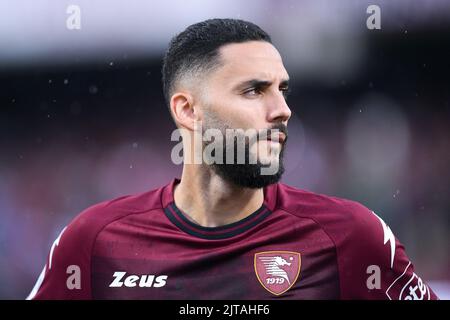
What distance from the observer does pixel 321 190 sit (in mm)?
7262

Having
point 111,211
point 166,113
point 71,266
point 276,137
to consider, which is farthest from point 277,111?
point 166,113

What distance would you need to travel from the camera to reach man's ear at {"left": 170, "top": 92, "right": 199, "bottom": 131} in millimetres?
3266

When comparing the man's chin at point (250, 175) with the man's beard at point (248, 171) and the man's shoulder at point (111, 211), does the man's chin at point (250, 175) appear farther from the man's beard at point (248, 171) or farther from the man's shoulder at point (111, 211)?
the man's shoulder at point (111, 211)

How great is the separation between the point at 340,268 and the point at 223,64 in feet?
3.62

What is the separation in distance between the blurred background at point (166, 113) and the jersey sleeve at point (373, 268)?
3798 millimetres

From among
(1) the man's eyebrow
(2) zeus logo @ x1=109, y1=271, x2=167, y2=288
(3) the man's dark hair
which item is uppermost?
(3) the man's dark hair

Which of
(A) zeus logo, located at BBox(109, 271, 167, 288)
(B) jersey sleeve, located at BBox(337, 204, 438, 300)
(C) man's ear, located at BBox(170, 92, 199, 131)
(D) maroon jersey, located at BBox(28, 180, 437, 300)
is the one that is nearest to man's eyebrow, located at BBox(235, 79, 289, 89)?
(C) man's ear, located at BBox(170, 92, 199, 131)

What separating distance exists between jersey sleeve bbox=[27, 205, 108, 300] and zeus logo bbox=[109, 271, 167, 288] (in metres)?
0.15

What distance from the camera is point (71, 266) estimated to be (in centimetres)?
321

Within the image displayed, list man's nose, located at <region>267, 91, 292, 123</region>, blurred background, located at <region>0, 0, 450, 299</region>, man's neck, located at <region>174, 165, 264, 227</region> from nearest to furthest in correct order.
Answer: man's nose, located at <region>267, 91, 292, 123</region>
man's neck, located at <region>174, 165, 264, 227</region>
blurred background, located at <region>0, 0, 450, 299</region>

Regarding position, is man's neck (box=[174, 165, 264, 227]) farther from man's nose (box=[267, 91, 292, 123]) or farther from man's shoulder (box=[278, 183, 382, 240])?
man's nose (box=[267, 91, 292, 123])

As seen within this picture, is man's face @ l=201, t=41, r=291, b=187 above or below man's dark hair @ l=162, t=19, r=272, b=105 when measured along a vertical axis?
below
